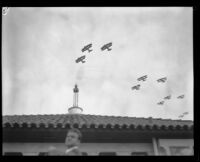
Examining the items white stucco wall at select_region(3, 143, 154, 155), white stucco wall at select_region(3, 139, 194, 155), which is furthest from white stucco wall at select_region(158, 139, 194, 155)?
white stucco wall at select_region(3, 143, 154, 155)

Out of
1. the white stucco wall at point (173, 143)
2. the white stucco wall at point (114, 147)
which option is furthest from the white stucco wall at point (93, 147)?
the white stucco wall at point (173, 143)

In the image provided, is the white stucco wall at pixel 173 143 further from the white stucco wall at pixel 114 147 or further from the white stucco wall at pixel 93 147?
the white stucco wall at pixel 93 147

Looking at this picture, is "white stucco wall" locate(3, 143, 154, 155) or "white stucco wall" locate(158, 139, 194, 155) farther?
"white stucco wall" locate(3, 143, 154, 155)

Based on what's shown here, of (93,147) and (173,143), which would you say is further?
(93,147)

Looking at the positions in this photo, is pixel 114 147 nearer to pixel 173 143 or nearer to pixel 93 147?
pixel 93 147

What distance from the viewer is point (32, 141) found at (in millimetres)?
13141

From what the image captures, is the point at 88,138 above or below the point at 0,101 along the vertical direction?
below

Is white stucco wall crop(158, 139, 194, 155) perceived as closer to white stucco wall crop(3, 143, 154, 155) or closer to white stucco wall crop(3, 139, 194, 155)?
white stucco wall crop(3, 139, 194, 155)

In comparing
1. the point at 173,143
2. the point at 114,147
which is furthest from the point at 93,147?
the point at 173,143

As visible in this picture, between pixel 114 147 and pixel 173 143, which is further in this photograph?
pixel 114 147

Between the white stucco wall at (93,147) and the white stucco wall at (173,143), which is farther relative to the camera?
the white stucco wall at (93,147)

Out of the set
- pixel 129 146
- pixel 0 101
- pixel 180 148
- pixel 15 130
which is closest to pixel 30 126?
pixel 15 130
